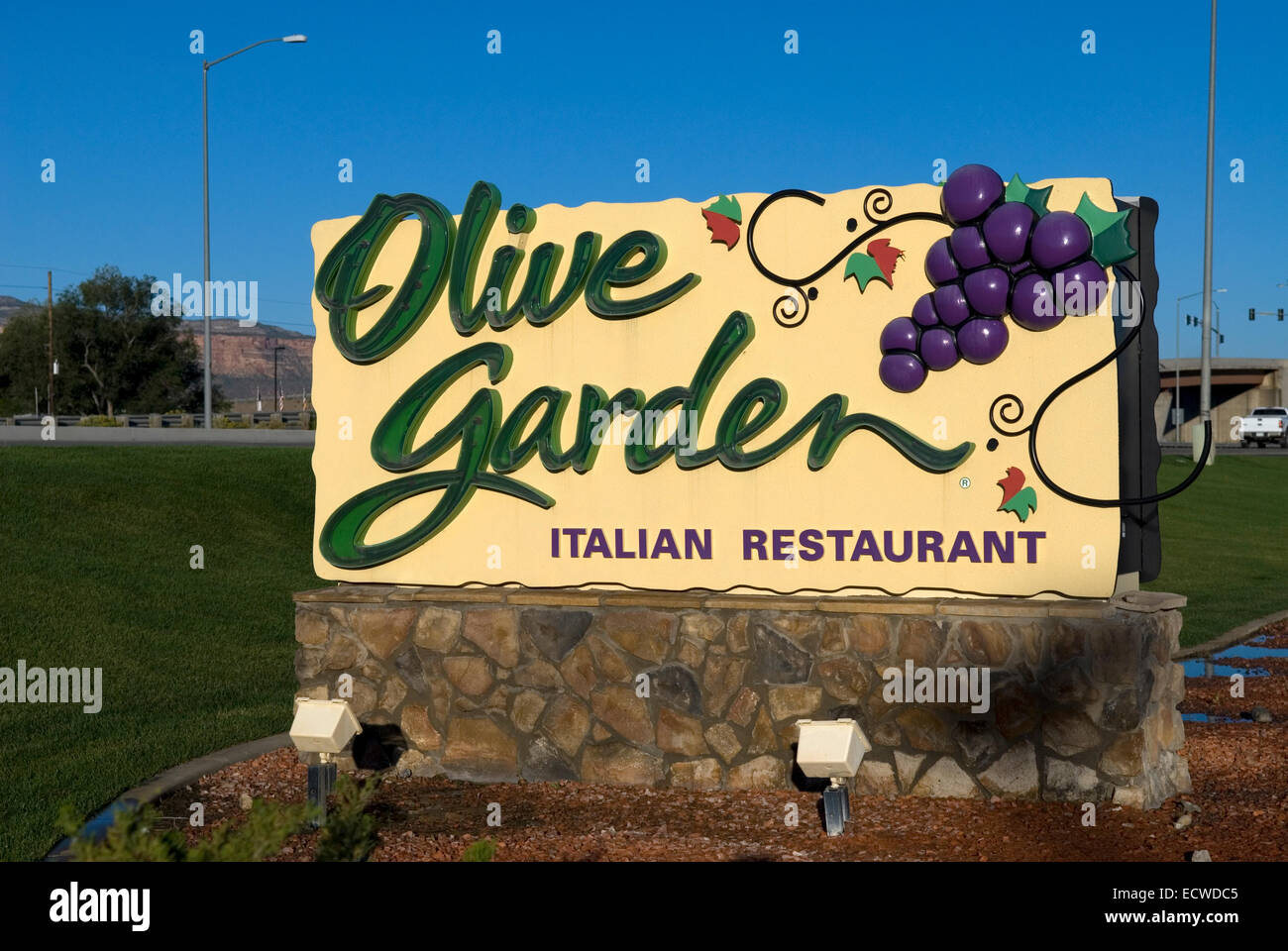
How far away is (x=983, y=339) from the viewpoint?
8773 mm

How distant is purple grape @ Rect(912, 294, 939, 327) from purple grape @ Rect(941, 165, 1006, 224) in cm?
56

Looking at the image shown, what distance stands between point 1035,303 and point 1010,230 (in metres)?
0.51

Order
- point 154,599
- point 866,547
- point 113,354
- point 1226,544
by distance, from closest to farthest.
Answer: point 866,547
point 154,599
point 1226,544
point 113,354

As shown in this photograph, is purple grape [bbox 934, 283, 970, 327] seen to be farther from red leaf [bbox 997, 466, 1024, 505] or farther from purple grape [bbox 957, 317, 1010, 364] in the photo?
red leaf [bbox 997, 466, 1024, 505]

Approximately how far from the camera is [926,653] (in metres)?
8.79

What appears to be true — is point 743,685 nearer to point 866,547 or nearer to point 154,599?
point 866,547

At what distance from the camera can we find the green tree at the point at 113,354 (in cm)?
7562

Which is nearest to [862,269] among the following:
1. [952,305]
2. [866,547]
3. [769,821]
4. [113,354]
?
[952,305]

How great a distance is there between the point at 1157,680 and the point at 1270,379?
286 ft

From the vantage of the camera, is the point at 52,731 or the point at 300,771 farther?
the point at 52,731

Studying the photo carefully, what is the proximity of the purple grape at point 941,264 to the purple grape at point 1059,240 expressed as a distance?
543 millimetres

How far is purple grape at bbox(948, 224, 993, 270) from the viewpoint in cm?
880
